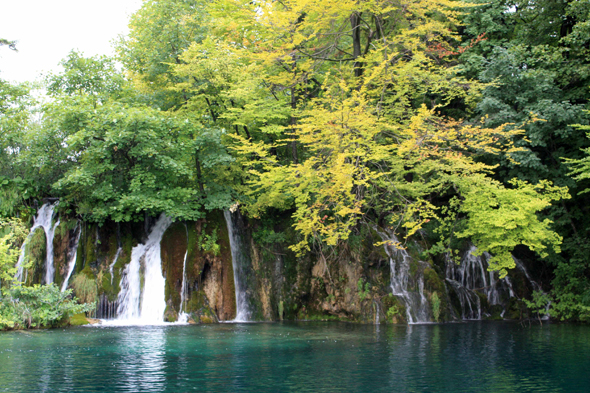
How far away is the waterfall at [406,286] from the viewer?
61.1ft

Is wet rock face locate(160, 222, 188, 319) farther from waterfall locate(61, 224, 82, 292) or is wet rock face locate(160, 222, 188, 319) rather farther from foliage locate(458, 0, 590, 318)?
foliage locate(458, 0, 590, 318)

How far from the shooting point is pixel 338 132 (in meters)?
16.5

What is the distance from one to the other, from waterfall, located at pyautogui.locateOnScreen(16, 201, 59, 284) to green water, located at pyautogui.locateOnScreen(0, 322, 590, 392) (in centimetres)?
419

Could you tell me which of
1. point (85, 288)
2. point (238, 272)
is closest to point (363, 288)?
point (238, 272)

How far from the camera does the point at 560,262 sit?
20062 millimetres

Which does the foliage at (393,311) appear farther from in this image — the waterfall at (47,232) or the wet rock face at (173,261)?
the waterfall at (47,232)

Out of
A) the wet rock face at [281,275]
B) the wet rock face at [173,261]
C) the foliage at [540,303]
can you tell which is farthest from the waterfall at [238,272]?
the foliage at [540,303]

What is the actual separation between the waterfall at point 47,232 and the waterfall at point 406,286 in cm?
1242

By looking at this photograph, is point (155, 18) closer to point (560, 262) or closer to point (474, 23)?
point (474, 23)

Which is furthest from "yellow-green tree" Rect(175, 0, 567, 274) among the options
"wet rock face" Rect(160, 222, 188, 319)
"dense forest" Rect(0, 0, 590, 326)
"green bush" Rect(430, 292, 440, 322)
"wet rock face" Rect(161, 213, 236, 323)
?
"wet rock face" Rect(160, 222, 188, 319)

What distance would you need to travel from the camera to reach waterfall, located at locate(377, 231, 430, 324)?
18.6 metres

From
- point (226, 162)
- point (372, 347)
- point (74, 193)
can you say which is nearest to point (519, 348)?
point (372, 347)

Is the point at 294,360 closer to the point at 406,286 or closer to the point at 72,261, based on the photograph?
the point at 406,286

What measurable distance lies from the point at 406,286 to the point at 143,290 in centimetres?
981
